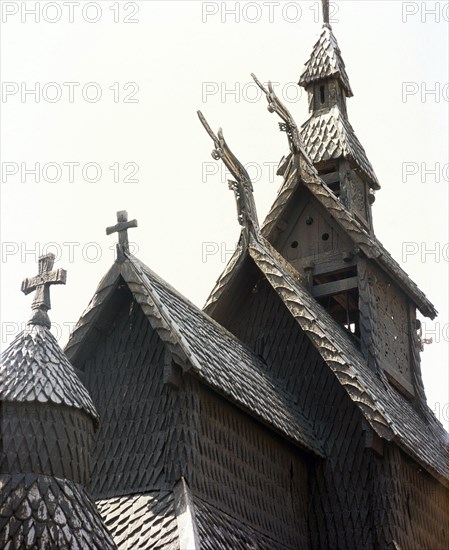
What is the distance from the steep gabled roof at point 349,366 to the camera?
18.6m

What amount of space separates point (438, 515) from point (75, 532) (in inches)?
353

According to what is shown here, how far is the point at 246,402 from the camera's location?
1728 centimetres

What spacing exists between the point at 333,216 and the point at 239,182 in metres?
3.30

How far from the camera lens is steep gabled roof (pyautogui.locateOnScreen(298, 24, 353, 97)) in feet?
87.7

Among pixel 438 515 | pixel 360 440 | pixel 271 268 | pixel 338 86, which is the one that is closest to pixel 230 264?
pixel 271 268

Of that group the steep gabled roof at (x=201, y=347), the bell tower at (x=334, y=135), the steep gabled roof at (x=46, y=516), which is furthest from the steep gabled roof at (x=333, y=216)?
the steep gabled roof at (x=46, y=516)

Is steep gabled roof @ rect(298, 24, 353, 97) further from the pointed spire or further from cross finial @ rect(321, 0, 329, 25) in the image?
the pointed spire

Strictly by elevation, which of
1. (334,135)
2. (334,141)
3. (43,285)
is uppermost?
(334,135)

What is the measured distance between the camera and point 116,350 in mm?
17641

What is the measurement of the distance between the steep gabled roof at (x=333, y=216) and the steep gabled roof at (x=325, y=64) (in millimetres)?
3246

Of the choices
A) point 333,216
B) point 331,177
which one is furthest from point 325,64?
point 333,216

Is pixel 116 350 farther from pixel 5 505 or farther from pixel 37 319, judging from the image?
pixel 5 505

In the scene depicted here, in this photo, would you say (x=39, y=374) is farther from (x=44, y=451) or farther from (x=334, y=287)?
(x=334, y=287)

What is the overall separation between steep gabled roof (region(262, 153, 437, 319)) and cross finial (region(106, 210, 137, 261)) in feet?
21.7
